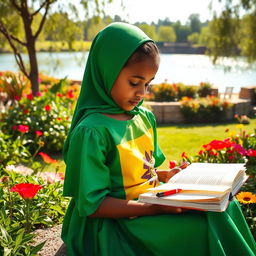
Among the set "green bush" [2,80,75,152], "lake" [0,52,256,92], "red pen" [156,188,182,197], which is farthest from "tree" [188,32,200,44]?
"red pen" [156,188,182,197]

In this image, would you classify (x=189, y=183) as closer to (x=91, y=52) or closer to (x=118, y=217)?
(x=118, y=217)

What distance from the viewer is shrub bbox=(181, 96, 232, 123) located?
26.5 feet

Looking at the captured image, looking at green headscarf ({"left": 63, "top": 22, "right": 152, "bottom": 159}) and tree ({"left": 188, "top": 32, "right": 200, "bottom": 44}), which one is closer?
green headscarf ({"left": 63, "top": 22, "right": 152, "bottom": 159})

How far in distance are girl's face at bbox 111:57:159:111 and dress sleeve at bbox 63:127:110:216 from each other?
21 cm

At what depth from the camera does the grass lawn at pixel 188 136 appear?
18.3ft

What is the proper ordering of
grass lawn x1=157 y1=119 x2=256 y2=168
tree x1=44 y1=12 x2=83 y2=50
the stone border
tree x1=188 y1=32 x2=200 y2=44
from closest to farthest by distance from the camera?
grass lawn x1=157 y1=119 x2=256 y2=168
the stone border
tree x1=44 y1=12 x2=83 y2=50
tree x1=188 y1=32 x2=200 y2=44

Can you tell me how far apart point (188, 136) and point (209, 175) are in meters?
4.93

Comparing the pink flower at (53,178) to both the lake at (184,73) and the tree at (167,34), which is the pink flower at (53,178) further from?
the tree at (167,34)

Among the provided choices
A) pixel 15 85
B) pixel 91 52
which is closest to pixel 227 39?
pixel 15 85

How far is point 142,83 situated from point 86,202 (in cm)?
55

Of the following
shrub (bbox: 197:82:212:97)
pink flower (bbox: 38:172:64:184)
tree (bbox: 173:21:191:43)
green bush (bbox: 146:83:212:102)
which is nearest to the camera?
pink flower (bbox: 38:172:64:184)

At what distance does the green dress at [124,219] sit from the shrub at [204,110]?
6.29 metres

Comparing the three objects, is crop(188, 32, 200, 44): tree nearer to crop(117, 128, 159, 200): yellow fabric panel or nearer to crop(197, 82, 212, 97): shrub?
crop(197, 82, 212, 97): shrub

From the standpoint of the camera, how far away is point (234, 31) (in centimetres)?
902
